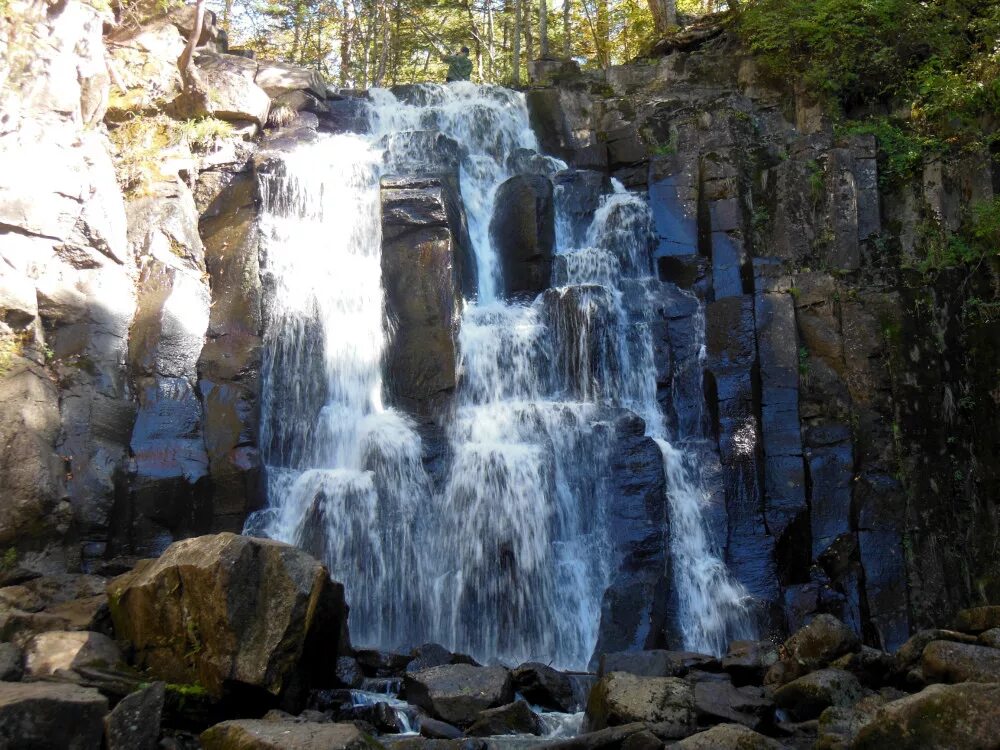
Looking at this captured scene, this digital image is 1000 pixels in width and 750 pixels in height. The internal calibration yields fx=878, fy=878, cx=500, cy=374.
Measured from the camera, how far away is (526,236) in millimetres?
14586

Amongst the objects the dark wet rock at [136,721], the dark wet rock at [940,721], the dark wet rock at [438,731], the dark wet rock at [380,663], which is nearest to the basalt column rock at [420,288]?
the dark wet rock at [380,663]

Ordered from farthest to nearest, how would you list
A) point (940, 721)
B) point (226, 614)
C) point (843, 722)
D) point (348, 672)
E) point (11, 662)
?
point (348, 672) < point (226, 614) < point (11, 662) < point (843, 722) < point (940, 721)

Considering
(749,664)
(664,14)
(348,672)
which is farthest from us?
(664,14)

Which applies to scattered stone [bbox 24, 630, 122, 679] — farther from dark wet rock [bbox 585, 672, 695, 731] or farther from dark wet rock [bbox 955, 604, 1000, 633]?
dark wet rock [bbox 955, 604, 1000, 633]

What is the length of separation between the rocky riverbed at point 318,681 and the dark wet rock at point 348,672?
0.06ft

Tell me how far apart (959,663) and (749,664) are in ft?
6.37

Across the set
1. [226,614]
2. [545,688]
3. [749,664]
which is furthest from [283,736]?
[749,664]

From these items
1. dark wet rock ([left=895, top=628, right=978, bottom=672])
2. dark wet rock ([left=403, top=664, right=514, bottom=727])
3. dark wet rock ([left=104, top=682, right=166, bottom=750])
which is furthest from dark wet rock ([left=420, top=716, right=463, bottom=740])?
dark wet rock ([left=895, top=628, right=978, bottom=672])

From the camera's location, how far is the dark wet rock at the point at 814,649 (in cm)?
757

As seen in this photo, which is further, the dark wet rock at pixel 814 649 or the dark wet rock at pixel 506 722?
the dark wet rock at pixel 814 649

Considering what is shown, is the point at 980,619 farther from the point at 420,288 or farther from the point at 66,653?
the point at 420,288

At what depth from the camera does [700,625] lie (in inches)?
424

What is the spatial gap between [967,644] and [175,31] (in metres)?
14.6

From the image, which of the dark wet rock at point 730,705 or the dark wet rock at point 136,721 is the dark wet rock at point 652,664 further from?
the dark wet rock at point 136,721
